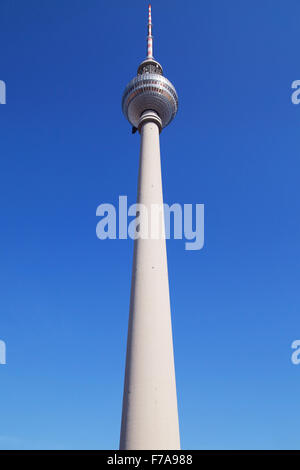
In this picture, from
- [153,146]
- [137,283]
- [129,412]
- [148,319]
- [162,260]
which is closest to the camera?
[129,412]

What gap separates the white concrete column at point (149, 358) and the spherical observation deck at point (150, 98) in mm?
19357

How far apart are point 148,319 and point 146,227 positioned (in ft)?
37.9

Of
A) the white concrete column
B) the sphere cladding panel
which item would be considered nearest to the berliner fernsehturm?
the white concrete column

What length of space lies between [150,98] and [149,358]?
40.6 metres

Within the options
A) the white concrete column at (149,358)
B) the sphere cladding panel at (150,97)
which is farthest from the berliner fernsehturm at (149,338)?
the sphere cladding panel at (150,97)

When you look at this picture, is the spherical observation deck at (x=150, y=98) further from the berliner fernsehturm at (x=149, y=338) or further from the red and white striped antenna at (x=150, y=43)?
the red and white striped antenna at (x=150, y=43)

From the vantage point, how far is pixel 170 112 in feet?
186

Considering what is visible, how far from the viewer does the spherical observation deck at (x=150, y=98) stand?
180 feet

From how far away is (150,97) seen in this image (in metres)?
54.8

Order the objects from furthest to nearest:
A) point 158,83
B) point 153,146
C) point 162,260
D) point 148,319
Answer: point 158,83 → point 153,146 → point 162,260 → point 148,319

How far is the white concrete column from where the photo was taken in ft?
89.2

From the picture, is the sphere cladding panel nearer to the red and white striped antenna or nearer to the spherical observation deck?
the spherical observation deck
